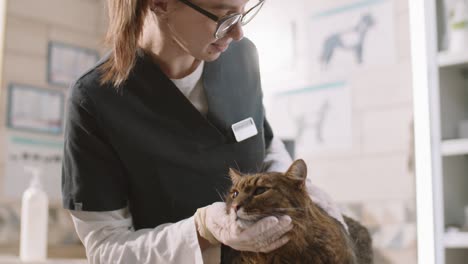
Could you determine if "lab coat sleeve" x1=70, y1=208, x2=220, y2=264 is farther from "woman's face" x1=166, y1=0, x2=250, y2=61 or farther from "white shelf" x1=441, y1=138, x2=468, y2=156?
"white shelf" x1=441, y1=138, x2=468, y2=156

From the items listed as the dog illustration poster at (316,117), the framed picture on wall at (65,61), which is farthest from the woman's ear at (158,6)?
the framed picture on wall at (65,61)

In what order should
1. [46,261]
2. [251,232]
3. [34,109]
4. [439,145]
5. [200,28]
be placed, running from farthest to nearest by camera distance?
[34,109], [46,261], [439,145], [200,28], [251,232]

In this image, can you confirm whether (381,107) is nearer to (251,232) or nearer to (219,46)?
(219,46)

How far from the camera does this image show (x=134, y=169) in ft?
2.52

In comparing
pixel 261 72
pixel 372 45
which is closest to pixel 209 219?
pixel 261 72

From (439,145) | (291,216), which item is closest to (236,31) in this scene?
(291,216)

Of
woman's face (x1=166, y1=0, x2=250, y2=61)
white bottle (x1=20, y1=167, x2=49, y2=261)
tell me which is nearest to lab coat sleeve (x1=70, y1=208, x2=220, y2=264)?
woman's face (x1=166, y1=0, x2=250, y2=61)

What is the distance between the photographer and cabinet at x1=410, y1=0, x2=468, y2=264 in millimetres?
896

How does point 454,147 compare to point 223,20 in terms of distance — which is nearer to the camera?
point 223,20

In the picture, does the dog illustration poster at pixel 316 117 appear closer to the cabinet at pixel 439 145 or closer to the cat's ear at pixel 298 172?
the cabinet at pixel 439 145

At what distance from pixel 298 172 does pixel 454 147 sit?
1.21ft

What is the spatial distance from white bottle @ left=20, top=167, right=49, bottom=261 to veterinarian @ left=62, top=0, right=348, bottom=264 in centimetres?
76

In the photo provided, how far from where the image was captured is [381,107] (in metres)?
1.18

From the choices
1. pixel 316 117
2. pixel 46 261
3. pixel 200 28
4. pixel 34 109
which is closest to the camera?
pixel 200 28
